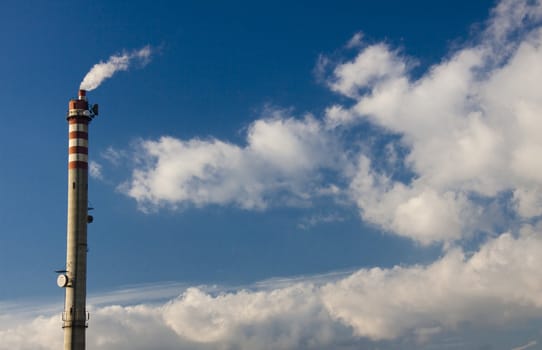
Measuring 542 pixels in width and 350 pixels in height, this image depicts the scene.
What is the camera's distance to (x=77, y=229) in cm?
9988

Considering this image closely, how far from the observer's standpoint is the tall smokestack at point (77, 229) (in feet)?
317

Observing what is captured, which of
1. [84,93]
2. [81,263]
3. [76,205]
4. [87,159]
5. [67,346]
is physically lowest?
[67,346]

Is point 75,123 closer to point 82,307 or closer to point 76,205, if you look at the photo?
point 76,205

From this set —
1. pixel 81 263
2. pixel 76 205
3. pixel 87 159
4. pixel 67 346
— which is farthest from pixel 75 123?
pixel 67 346

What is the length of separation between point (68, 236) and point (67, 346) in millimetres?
15360

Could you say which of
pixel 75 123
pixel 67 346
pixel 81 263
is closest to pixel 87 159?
pixel 75 123

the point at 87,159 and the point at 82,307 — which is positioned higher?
the point at 87,159

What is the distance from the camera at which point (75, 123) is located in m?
105

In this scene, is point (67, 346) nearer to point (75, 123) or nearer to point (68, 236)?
point (68, 236)

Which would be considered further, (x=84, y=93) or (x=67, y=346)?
(x=84, y=93)

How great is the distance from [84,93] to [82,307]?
33.4 metres

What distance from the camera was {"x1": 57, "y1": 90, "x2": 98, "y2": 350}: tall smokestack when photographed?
317 ft

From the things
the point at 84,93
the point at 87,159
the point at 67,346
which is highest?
the point at 84,93

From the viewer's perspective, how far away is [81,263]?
325 ft
